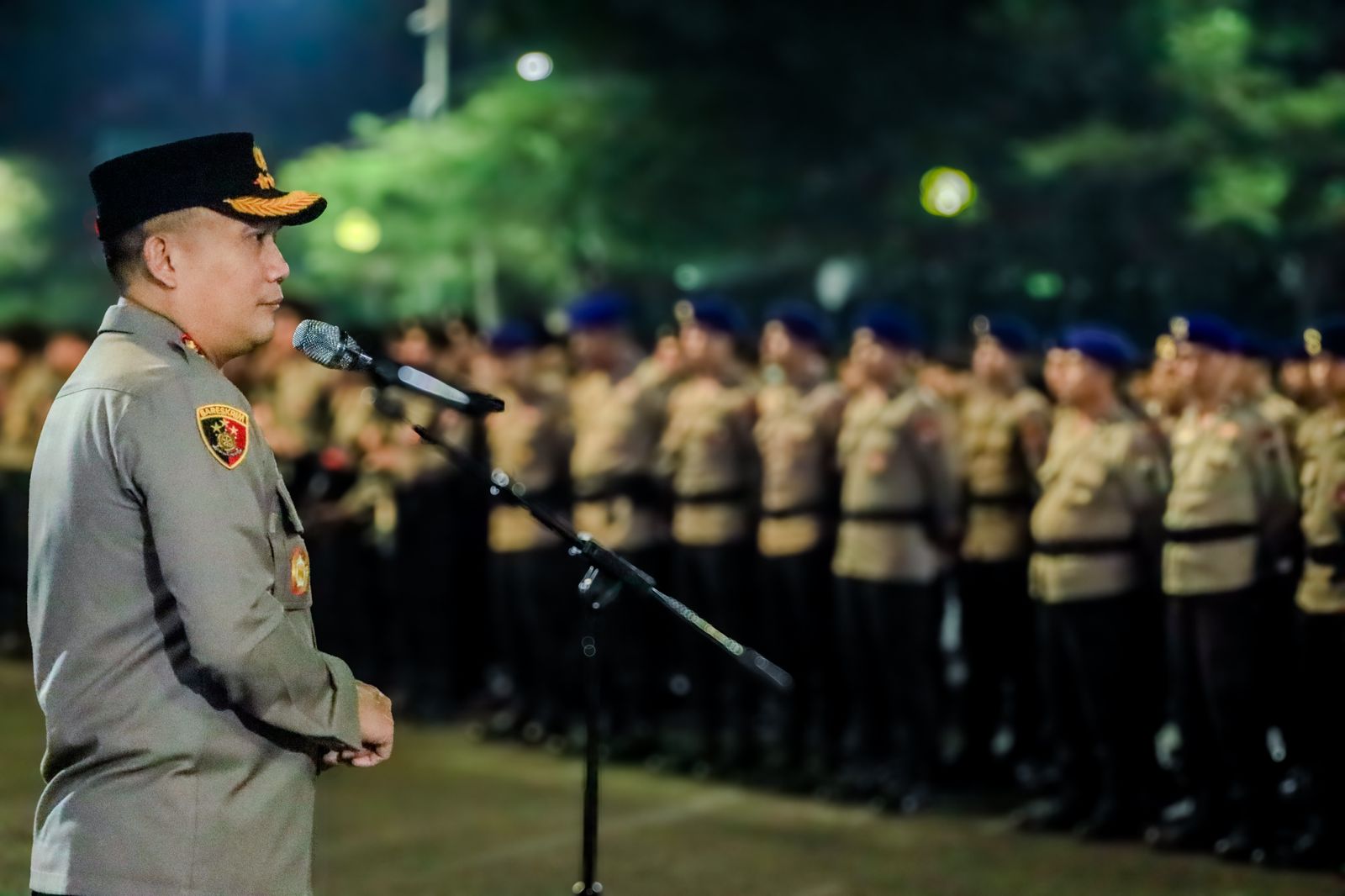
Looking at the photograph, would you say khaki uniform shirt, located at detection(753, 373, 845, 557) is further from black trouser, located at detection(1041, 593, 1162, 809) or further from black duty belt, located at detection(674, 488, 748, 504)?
black trouser, located at detection(1041, 593, 1162, 809)

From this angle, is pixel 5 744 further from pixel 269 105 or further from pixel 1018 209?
pixel 269 105

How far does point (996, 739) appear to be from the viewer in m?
9.18

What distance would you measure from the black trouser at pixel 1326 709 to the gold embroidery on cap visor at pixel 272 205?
16.6 ft

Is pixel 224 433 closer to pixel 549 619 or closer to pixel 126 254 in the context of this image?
pixel 126 254

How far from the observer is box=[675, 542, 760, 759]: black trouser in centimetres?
884

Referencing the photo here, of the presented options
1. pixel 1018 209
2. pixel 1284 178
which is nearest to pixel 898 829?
pixel 1284 178

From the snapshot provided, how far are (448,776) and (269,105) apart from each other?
31126 mm

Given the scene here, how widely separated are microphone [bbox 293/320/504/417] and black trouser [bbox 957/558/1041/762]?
5.64 m

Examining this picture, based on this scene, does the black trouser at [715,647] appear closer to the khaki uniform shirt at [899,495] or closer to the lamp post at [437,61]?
the khaki uniform shirt at [899,495]

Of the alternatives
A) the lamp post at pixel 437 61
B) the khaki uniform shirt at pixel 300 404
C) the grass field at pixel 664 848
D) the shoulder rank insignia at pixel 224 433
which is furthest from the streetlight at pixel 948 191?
the shoulder rank insignia at pixel 224 433

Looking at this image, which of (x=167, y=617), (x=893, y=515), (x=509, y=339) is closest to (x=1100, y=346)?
(x=893, y=515)

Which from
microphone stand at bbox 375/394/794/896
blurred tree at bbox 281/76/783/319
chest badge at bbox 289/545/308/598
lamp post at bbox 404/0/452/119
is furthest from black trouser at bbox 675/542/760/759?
lamp post at bbox 404/0/452/119

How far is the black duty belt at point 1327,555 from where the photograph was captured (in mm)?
6621

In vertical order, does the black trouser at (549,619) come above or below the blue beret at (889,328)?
below
